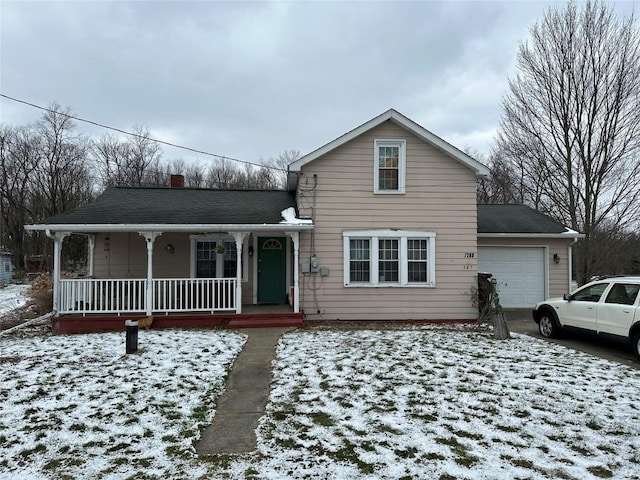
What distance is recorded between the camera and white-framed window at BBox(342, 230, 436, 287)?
10820mm

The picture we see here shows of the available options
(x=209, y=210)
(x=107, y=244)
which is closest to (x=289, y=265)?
(x=209, y=210)

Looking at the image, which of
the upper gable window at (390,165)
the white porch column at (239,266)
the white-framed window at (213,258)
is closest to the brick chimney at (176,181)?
the white-framed window at (213,258)

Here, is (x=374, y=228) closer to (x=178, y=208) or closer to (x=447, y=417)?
(x=178, y=208)

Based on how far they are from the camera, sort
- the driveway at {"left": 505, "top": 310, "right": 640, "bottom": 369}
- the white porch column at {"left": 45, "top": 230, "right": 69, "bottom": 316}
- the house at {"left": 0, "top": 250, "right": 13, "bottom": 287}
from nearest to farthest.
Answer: the driveway at {"left": 505, "top": 310, "right": 640, "bottom": 369} < the white porch column at {"left": 45, "top": 230, "right": 69, "bottom": 316} < the house at {"left": 0, "top": 250, "right": 13, "bottom": 287}

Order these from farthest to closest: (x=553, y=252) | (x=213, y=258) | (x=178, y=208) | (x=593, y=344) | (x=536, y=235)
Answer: (x=553, y=252) → (x=536, y=235) → (x=213, y=258) → (x=178, y=208) → (x=593, y=344)

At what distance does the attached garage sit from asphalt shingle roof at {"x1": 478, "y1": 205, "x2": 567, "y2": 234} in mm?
32

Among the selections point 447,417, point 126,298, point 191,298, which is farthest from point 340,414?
point 126,298

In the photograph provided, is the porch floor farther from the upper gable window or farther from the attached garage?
the attached garage

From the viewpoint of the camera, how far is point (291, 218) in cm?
1067

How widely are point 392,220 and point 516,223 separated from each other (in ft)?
17.7

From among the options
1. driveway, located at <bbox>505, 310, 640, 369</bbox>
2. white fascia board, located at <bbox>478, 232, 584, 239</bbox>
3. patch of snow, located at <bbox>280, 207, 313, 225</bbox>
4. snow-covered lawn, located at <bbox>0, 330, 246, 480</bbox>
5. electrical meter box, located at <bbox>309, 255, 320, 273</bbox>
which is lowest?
driveway, located at <bbox>505, 310, 640, 369</bbox>

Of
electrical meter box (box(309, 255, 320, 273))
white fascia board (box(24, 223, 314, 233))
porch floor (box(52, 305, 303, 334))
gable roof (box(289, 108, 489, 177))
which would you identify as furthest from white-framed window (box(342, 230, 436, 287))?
gable roof (box(289, 108, 489, 177))

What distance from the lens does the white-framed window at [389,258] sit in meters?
10.8

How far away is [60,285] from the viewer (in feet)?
33.0
